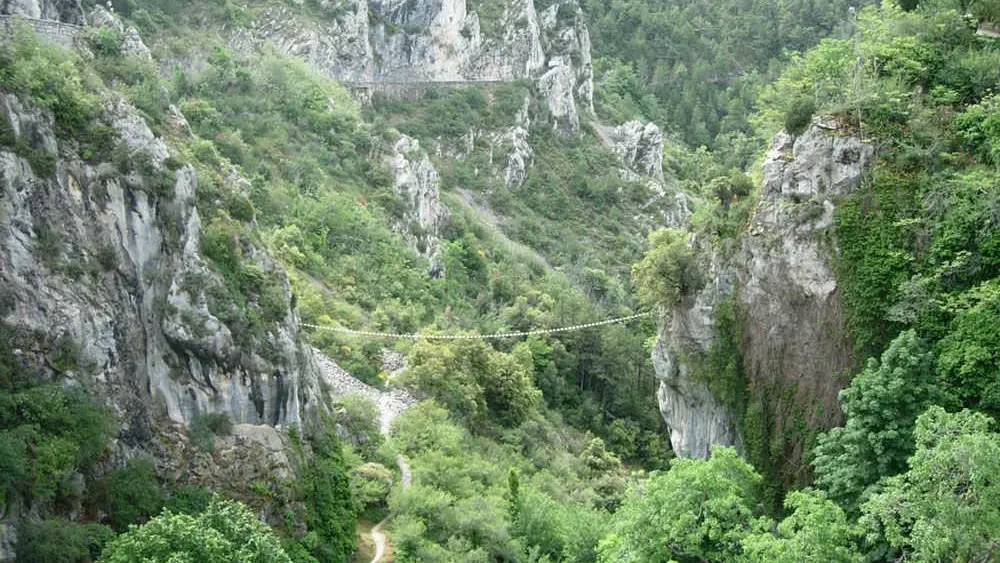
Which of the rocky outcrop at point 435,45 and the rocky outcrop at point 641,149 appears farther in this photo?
the rocky outcrop at point 641,149

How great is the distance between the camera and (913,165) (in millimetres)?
25891

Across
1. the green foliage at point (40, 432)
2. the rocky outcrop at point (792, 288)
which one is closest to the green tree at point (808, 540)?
the rocky outcrop at point (792, 288)

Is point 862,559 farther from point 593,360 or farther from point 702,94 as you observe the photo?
point 702,94

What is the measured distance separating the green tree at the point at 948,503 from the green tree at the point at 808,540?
55cm

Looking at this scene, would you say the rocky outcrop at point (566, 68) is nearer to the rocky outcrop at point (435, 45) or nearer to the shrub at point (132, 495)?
the rocky outcrop at point (435, 45)

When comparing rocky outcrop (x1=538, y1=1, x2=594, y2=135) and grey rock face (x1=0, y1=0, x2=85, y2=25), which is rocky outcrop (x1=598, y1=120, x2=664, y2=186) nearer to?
rocky outcrop (x1=538, y1=1, x2=594, y2=135)

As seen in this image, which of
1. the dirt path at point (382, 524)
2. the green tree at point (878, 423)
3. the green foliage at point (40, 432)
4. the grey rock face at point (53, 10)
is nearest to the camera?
the green foliage at point (40, 432)

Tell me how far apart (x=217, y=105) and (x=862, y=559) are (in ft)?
164

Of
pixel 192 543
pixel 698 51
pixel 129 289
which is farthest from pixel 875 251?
pixel 698 51

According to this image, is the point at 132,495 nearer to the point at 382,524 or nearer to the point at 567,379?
the point at 382,524

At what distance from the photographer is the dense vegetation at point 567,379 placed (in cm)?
1997

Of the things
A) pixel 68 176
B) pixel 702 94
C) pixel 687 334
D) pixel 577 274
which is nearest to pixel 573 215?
pixel 577 274

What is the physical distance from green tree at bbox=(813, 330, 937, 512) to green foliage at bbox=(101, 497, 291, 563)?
1117 centimetres

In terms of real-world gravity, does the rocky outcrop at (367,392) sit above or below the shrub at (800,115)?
below
